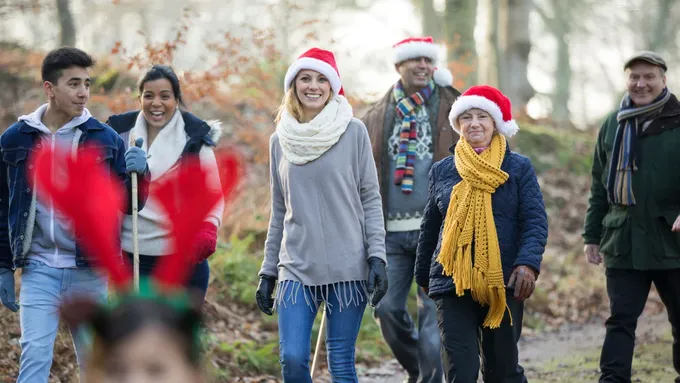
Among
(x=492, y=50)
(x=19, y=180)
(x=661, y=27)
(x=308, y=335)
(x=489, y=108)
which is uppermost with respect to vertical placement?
(x=661, y=27)

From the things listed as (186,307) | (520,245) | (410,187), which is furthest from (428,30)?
(186,307)

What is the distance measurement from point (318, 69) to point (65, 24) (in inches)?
422

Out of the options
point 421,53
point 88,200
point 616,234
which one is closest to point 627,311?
point 616,234

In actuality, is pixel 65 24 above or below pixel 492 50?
below

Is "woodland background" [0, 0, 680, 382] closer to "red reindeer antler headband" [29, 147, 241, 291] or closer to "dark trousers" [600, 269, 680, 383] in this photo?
"dark trousers" [600, 269, 680, 383]

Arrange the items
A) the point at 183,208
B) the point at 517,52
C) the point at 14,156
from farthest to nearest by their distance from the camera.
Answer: the point at 517,52
the point at 14,156
the point at 183,208

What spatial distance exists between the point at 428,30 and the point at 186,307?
817 inches

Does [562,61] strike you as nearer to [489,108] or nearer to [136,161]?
[489,108]

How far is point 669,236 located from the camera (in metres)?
6.63

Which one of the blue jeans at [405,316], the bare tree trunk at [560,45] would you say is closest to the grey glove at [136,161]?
the blue jeans at [405,316]

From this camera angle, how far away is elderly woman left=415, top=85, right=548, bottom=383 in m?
5.40

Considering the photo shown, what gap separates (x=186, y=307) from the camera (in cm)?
238

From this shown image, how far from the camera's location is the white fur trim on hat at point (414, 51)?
7207 mm

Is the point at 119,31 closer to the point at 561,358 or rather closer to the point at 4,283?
the point at 561,358
